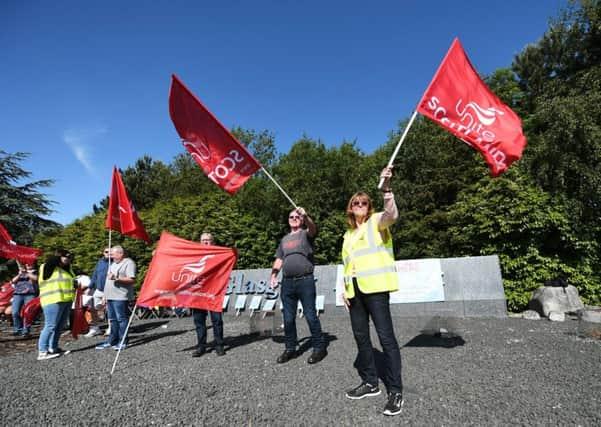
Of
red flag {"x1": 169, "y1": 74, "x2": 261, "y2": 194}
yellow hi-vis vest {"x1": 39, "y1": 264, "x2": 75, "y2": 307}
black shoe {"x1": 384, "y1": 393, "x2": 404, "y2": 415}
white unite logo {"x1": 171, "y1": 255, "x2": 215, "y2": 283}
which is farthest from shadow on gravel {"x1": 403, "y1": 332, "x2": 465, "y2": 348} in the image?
yellow hi-vis vest {"x1": 39, "y1": 264, "x2": 75, "y2": 307}

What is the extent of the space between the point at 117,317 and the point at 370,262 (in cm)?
493

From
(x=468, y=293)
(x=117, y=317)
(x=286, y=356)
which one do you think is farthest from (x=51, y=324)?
(x=468, y=293)

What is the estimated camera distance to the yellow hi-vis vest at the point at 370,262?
294cm

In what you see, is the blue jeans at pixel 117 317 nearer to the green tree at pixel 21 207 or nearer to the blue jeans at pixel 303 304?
the blue jeans at pixel 303 304

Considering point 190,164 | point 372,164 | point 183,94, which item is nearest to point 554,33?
point 372,164

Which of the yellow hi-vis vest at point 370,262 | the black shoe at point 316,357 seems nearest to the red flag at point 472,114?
the yellow hi-vis vest at point 370,262

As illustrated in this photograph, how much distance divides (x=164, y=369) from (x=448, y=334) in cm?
443

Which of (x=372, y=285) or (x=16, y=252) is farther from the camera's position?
(x=16, y=252)

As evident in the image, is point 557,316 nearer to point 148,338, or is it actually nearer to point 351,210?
point 351,210

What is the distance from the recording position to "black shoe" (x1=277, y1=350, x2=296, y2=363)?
→ 4500 mm

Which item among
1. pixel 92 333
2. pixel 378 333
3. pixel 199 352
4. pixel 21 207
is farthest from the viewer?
pixel 21 207

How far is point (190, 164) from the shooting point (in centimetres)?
3170

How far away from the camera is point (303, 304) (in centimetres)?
449

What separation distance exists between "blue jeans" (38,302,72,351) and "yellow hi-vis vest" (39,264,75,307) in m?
0.09
